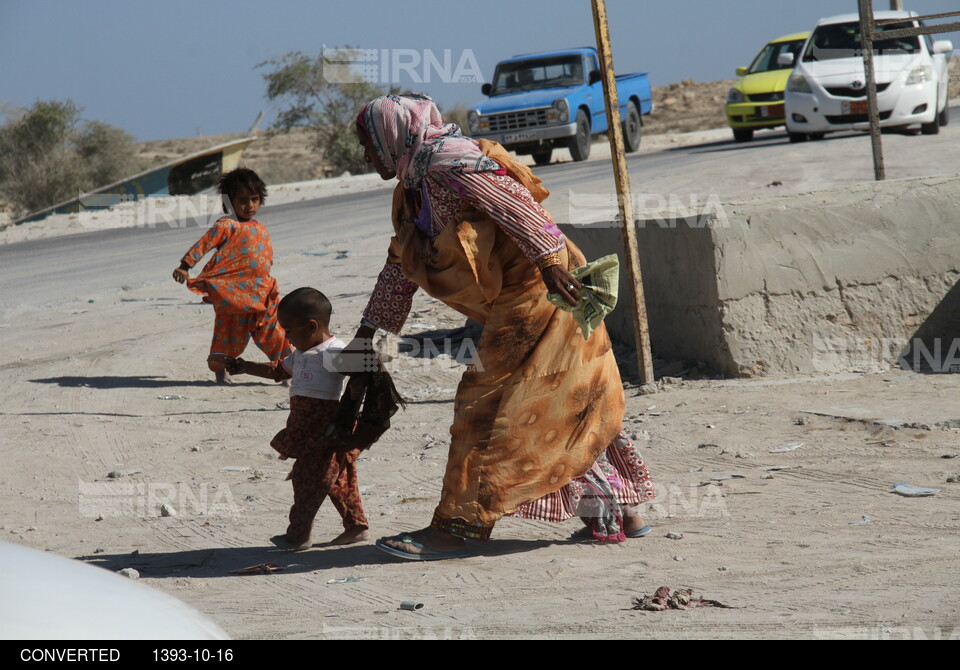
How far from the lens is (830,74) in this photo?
1392 cm

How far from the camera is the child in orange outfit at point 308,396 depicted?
3.68 m

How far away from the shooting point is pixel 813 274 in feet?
19.9

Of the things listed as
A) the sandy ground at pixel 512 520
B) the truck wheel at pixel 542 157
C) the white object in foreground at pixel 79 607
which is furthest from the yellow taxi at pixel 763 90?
the white object in foreground at pixel 79 607

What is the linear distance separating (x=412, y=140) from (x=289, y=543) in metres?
1.54

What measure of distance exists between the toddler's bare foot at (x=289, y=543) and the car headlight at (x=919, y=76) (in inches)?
477

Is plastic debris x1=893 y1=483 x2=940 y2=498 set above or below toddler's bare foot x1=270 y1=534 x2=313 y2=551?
below

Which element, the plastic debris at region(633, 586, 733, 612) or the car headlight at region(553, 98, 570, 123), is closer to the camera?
the plastic debris at region(633, 586, 733, 612)

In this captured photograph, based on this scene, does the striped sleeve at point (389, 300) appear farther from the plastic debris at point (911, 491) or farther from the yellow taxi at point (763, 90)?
the yellow taxi at point (763, 90)

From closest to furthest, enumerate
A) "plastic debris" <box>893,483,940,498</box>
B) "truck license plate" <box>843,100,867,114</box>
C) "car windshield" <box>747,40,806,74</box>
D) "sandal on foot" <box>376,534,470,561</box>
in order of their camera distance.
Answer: "sandal on foot" <box>376,534,470,561</box> → "plastic debris" <box>893,483,940,498</box> → "truck license plate" <box>843,100,867,114</box> → "car windshield" <box>747,40,806,74</box>

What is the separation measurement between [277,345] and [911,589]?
15.8 feet

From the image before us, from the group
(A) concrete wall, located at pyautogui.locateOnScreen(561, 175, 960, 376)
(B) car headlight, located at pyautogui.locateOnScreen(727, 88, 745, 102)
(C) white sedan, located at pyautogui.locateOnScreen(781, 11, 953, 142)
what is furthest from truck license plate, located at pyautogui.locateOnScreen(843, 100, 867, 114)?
(A) concrete wall, located at pyautogui.locateOnScreen(561, 175, 960, 376)

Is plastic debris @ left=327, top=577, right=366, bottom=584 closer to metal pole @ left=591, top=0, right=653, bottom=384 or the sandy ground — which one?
the sandy ground

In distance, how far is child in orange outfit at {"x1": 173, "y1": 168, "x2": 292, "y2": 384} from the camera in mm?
6793

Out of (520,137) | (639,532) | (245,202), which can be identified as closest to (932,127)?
(520,137)
